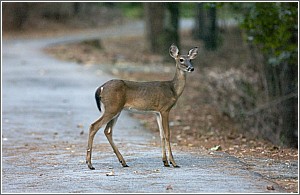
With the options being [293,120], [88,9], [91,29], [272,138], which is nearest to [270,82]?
[293,120]

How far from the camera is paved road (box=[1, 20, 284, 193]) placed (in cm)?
943

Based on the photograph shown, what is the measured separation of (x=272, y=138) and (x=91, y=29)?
33.5m

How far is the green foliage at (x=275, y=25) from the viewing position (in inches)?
638

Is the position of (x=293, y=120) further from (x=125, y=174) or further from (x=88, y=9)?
(x=88, y=9)

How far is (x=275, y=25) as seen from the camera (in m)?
17.0

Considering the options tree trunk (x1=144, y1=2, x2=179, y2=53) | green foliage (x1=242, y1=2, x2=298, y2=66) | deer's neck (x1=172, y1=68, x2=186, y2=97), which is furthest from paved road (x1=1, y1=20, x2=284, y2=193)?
tree trunk (x1=144, y1=2, x2=179, y2=53)

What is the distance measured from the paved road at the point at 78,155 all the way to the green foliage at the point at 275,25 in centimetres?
320

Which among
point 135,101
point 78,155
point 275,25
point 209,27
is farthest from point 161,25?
point 135,101

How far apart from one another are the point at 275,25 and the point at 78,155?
6278 mm

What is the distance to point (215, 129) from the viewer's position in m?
18.3

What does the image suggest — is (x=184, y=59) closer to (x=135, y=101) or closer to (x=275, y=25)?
(x=135, y=101)

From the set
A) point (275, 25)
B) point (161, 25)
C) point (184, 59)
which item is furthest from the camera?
point (161, 25)

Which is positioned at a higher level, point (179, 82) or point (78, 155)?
point (179, 82)

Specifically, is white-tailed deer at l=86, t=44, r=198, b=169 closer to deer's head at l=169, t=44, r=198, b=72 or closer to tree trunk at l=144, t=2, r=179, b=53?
deer's head at l=169, t=44, r=198, b=72
